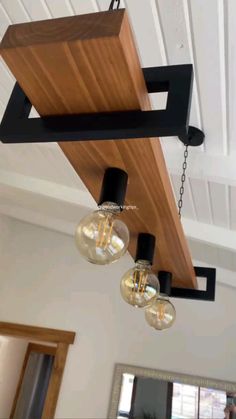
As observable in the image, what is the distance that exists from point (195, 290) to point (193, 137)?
1.93 ft

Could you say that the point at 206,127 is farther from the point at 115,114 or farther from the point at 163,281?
the point at 115,114

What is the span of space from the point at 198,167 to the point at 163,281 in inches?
20.8

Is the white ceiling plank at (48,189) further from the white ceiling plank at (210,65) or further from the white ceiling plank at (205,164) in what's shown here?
the white ceiling plank at (210,65)

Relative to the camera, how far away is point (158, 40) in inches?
40.2

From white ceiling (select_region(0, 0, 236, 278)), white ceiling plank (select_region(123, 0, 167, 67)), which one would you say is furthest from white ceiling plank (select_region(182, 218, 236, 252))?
white ceiling plank (select_region(123, 0, 167, 67))

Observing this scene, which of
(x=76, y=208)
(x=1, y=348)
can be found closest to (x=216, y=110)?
(x=76, y=208)

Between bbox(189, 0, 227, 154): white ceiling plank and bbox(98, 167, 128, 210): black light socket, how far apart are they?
0.50m

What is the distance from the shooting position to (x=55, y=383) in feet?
→ 9.66

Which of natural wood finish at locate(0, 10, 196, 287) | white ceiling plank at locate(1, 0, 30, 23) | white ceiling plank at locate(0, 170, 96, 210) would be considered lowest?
natural wood finish at locate(0, 10, 196, 287)

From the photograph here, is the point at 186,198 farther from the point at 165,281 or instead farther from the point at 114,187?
the point at 114,187

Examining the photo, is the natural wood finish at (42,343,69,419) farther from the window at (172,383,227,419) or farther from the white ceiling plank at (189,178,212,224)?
the white ceiling plank at (189,178,212,224)

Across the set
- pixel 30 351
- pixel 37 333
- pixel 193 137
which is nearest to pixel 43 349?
pixel 30 351

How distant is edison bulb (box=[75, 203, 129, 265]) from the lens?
702 millimetres

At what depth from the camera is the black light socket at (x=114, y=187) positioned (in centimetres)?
68
